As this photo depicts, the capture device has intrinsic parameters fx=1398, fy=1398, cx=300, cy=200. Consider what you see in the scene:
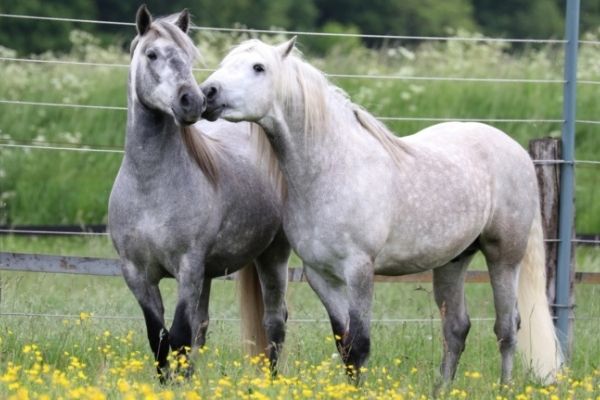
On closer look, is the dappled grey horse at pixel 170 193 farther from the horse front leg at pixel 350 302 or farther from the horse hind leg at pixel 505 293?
the horse hind leg at pixel 505 293

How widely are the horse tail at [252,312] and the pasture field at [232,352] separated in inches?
5.6

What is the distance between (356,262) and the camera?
19.7ft

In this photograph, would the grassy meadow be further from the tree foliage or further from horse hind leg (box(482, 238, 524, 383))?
the tree foliage

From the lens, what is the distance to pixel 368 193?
20.0 ft

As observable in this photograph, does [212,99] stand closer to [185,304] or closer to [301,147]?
[301,147]

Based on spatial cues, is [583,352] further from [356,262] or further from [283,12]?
[283,12]

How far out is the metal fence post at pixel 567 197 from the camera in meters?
7.46

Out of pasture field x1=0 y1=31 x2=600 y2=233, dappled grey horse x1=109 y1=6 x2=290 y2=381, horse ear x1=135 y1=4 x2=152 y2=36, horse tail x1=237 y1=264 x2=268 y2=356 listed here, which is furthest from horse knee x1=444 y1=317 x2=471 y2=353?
pasture field x1=0 y1=31 x2=600 y2=233

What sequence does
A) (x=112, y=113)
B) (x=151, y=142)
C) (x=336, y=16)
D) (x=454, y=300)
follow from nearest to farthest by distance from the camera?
(x=151, y=142), (x=454, y=300), (x=112, y=113), (x=336, y=16)

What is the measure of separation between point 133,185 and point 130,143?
19 cm

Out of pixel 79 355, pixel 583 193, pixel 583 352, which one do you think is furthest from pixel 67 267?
pixel 583 193

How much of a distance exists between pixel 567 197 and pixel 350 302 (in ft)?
6.40

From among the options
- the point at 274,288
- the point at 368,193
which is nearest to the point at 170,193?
the point at 368,193

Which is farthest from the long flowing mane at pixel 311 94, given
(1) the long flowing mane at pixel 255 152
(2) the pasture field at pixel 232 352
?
(2) the pasture field at pixel 232 352
